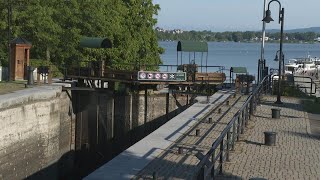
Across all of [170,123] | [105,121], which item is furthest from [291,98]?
[170,123]

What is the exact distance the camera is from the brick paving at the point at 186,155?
1035 cm

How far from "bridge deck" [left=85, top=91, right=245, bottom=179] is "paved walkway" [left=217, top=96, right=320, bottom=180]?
3.67 ft

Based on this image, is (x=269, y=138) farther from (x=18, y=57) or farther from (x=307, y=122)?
(x=18, y=57)

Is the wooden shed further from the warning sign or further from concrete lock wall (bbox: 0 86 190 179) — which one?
the warning sign

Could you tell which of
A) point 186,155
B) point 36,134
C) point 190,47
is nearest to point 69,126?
point 36,134

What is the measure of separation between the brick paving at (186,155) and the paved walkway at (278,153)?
785 millimetres

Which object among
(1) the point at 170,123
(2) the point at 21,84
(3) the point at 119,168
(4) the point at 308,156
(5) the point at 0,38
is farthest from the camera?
(5) the point at 0,38

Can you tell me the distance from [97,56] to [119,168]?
2847cm

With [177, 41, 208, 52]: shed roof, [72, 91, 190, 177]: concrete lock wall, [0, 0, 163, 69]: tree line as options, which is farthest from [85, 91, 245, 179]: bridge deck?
[0, 0, 163, 69]: tree line

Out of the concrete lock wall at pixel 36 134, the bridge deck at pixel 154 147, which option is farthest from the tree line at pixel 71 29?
the bridge deck at pixel 154 147

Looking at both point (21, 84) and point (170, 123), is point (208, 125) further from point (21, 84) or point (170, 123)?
point (21, 84)

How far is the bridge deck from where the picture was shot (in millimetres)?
10305

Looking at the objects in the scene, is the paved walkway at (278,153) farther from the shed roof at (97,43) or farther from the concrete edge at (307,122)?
the shed roof at (97,43)

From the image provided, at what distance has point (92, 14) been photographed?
121 feet
